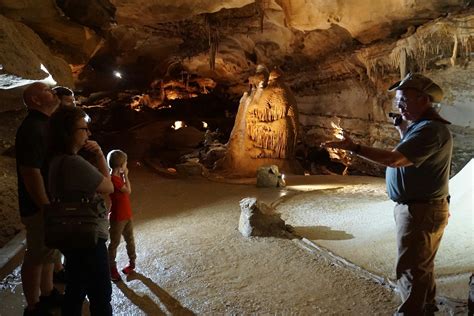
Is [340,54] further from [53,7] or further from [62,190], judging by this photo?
[62,190]

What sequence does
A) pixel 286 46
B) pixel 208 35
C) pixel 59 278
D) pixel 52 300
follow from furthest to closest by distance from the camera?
1. pixel 286 46
2. pixel 208 35
3. pixel 59 278
4. pixel 52 300

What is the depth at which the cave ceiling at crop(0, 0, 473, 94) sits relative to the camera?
6.19 metres

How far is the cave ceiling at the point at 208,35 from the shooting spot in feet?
20.3

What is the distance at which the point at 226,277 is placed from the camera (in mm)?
3855

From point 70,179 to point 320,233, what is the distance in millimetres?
3830

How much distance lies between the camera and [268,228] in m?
5.14

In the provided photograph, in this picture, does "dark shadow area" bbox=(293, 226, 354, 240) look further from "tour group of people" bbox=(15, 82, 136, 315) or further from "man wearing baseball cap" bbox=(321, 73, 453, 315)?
"tour group of people" bbox=(15, 82, 136, 315)

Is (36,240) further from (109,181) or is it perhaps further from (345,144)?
(345,144)

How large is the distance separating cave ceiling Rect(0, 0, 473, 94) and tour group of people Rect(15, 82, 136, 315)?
2.41m

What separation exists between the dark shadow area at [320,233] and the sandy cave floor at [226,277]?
0.01 metres

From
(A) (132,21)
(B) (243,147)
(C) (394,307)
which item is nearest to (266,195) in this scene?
(B) (243,147)

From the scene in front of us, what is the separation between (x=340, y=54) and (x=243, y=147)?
501 cm

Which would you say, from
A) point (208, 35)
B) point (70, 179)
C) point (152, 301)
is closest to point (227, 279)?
point (152, 301)

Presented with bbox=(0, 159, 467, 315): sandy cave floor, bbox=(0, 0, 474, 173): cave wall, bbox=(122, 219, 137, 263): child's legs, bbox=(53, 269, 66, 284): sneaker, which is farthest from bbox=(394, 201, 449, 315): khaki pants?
bbox=(0, 0, 474, 173): cave wall
